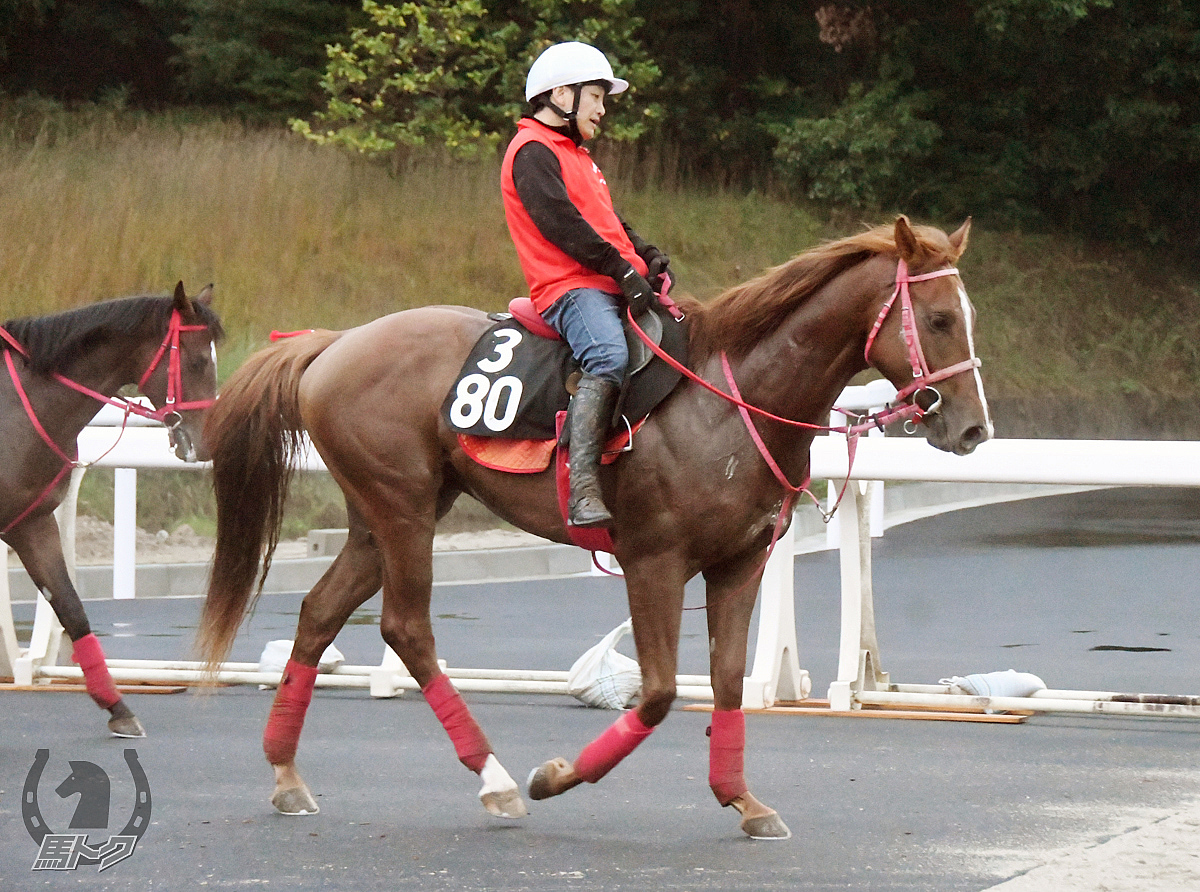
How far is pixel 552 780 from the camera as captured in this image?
6.48 meters

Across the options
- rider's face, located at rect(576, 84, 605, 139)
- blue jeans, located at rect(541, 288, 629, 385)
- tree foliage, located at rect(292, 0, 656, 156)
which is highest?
tree foliage, located at rect(292, 0, 656, 156)

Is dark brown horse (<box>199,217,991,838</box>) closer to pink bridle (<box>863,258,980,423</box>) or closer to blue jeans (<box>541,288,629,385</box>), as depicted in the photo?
pink bridle (<box>863,258,980,423</box>)

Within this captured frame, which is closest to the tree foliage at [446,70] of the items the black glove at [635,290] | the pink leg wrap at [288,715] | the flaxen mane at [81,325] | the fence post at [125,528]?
the fence post at [125,528]

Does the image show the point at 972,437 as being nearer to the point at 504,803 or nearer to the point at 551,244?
the point at 551,244

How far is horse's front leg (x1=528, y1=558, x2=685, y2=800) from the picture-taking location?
627 centimetres

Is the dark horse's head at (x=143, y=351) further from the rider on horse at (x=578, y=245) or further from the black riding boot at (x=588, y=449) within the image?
the black riding boot at (x=588, y=449)

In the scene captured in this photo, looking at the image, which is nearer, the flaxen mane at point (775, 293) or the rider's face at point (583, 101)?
the flaxen mane at point (775, 293)

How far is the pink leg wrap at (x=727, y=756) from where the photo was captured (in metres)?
6.32

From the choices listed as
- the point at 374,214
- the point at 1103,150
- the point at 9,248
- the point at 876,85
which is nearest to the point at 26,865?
the point at 9,248

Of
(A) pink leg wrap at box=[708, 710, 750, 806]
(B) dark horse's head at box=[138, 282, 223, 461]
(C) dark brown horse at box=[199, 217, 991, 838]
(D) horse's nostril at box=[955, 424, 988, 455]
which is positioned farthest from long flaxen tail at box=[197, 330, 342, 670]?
(D) horse's nostril at box=[955, 424, 988, 455]

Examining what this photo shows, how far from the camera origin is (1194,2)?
2702cm

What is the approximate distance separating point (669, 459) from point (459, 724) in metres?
1.29

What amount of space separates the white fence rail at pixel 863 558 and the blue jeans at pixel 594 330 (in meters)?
1.88

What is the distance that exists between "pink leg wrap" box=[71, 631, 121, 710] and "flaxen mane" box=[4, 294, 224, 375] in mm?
1359
